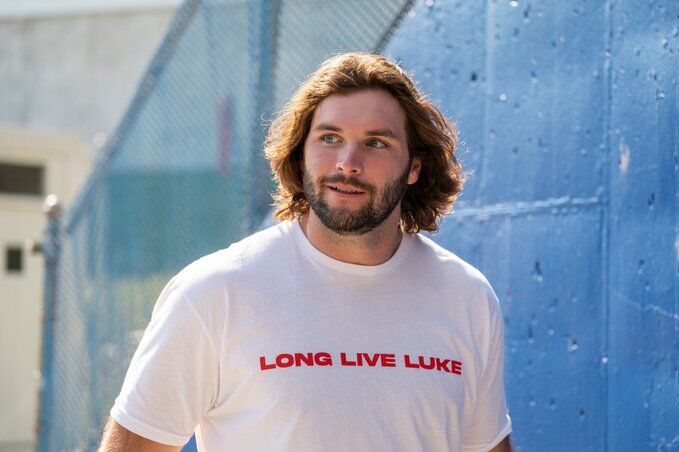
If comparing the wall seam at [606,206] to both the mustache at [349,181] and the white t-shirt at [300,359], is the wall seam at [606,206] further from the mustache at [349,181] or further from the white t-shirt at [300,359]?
the mustache at [349,181]

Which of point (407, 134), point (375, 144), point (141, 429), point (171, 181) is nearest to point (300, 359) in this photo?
point (141, 429)

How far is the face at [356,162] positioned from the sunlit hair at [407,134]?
0.15 ft

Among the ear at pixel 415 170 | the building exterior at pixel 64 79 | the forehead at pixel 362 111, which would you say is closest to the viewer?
the forehead at pixel 362 111

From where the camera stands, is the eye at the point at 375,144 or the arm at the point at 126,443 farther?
the eye at the point at 375,144

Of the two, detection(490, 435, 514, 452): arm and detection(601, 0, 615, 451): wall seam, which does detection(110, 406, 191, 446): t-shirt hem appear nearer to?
detection(490, 435, 514, 452): arm

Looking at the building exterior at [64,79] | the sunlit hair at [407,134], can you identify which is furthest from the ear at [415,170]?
the building exterior at [64,79]

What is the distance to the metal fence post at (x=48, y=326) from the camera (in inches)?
285

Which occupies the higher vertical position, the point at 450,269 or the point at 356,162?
the point at 356,162

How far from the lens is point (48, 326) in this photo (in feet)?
24.0

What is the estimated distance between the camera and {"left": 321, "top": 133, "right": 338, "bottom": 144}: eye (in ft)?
9.38

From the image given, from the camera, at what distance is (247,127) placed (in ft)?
18.6

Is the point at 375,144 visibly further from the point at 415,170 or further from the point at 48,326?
the point at 48,326

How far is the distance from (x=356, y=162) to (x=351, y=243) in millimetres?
231

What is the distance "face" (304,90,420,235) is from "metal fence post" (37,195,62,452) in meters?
4.72
